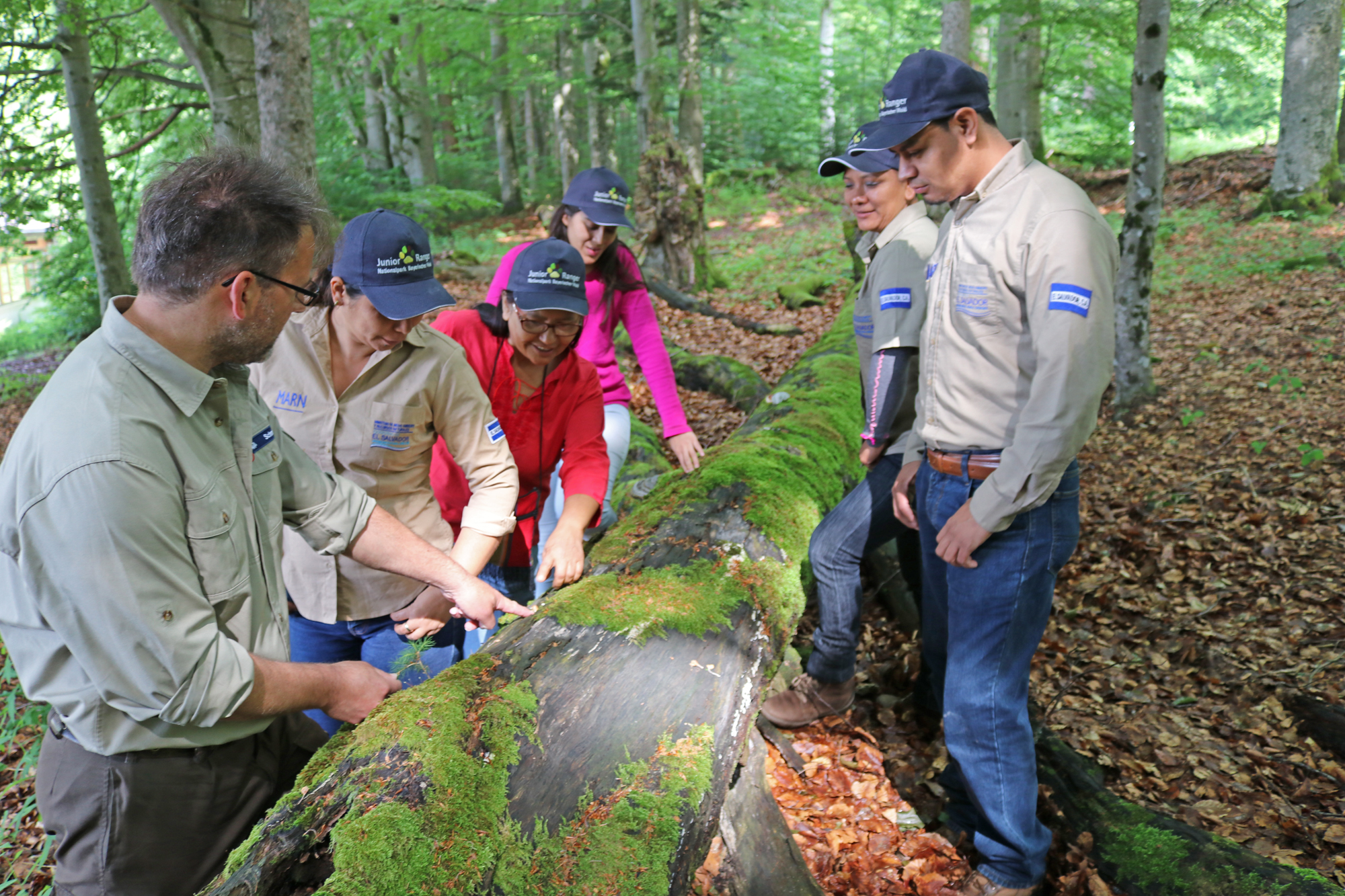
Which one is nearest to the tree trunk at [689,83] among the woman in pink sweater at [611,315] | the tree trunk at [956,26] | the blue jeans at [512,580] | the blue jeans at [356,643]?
the tree trunk at [956,26]

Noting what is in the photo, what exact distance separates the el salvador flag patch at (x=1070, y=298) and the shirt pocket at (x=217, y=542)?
2.21m

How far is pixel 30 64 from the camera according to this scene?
994 cm

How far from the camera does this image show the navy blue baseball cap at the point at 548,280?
2.97 m

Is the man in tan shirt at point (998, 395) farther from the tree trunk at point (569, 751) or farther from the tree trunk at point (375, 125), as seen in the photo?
the tree trunk at point (375, 125)

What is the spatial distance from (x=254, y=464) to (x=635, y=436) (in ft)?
13.7

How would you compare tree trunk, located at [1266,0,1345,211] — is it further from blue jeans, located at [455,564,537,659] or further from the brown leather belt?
blue jeans, located at [455,564,537,659]

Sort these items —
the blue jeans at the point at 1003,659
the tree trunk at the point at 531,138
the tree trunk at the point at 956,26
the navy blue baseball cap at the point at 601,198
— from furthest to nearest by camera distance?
the tree trunk at the point at 531,138, the tree trunk at the point at 956,26, the navy blue baseball cap at the point at 601,198, the blue jeans at the point at 1003,659

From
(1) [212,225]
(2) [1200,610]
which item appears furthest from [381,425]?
(2) [1200,610]

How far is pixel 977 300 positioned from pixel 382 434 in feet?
6.87

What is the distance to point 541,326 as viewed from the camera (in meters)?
3.09

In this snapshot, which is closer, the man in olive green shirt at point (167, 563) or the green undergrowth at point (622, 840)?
the man in olive green shirt at point (167, 563)

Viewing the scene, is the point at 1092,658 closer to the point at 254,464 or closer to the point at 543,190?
the point at 254,464

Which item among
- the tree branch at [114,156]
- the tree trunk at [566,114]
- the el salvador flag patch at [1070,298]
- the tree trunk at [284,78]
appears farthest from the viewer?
the tree trunk at [566,114]

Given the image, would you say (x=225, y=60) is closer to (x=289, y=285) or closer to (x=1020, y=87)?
(x=289, y=285)
